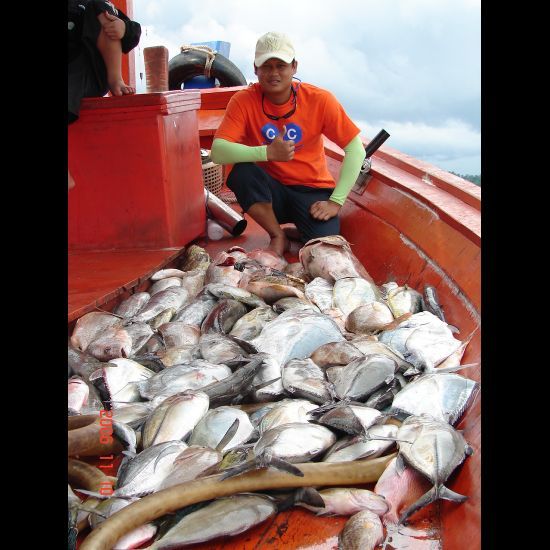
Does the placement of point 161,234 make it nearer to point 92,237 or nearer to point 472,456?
point 92,237

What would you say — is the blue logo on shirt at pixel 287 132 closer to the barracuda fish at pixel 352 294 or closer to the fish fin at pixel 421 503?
the barracuda fish at pixel 352 294

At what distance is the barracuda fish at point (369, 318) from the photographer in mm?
3488

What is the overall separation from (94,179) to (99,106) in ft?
1.71

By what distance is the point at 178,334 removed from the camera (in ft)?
11.3

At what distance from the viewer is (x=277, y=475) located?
2.00 meters

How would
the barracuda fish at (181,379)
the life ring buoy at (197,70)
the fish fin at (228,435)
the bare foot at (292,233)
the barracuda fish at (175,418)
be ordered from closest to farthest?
the fish fin at (228,435) < the barracuda fish at (175,418) < the barracuda fish at (181,379) < the bare foot at (292,233) < the life ring buoy at (197,70)

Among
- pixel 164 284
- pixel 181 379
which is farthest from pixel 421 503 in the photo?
pixel 164 284

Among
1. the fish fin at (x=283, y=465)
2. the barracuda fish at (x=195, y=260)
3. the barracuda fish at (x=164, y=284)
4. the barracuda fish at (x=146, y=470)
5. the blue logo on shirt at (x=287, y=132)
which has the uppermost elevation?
the blue logo on shirt at (x=287, y=132)

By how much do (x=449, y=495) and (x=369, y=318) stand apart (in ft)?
5.18

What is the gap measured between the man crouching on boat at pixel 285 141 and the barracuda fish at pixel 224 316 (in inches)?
61.0

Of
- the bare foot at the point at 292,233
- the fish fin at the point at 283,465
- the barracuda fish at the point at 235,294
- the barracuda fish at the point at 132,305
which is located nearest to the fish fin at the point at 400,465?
the fish fin at the point at 283,465

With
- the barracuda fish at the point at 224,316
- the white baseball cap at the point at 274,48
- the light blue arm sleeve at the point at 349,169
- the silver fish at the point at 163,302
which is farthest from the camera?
the light blue arm sleeve at the point at 349,169
